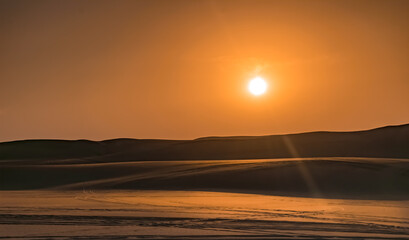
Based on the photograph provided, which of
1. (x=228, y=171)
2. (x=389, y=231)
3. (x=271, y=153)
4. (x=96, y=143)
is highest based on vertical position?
(x=96, y=143)

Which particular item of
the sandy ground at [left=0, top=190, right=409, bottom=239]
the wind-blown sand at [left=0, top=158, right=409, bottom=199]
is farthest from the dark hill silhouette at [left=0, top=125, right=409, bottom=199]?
the sandy ground at [left=0, top=190, right=409, bottom=239]

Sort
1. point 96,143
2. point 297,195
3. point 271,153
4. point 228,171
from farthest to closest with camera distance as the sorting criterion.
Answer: point 96,143 → point 271,153 → point 228,171 → point 297,195

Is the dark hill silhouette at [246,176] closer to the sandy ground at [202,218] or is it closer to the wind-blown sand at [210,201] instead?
the wind-blown sand at [210,201]

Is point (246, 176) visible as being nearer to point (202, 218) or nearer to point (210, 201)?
point (210, 201)

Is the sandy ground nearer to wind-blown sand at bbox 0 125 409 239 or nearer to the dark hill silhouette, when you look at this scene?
wind-blown sand at bbox 0 125 409 239

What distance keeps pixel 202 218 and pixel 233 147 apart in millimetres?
45827

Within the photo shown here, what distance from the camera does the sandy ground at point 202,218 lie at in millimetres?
9203

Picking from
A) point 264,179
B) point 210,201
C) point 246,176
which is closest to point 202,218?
point 210,201

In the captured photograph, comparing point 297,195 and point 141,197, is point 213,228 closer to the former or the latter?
point 141,197

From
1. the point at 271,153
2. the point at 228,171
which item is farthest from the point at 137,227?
the point at 271,153

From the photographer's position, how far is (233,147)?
5691cm

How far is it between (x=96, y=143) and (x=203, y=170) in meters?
51.9

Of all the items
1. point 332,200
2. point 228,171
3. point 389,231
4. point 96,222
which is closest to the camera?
point 389,231

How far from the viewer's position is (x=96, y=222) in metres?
10.5
